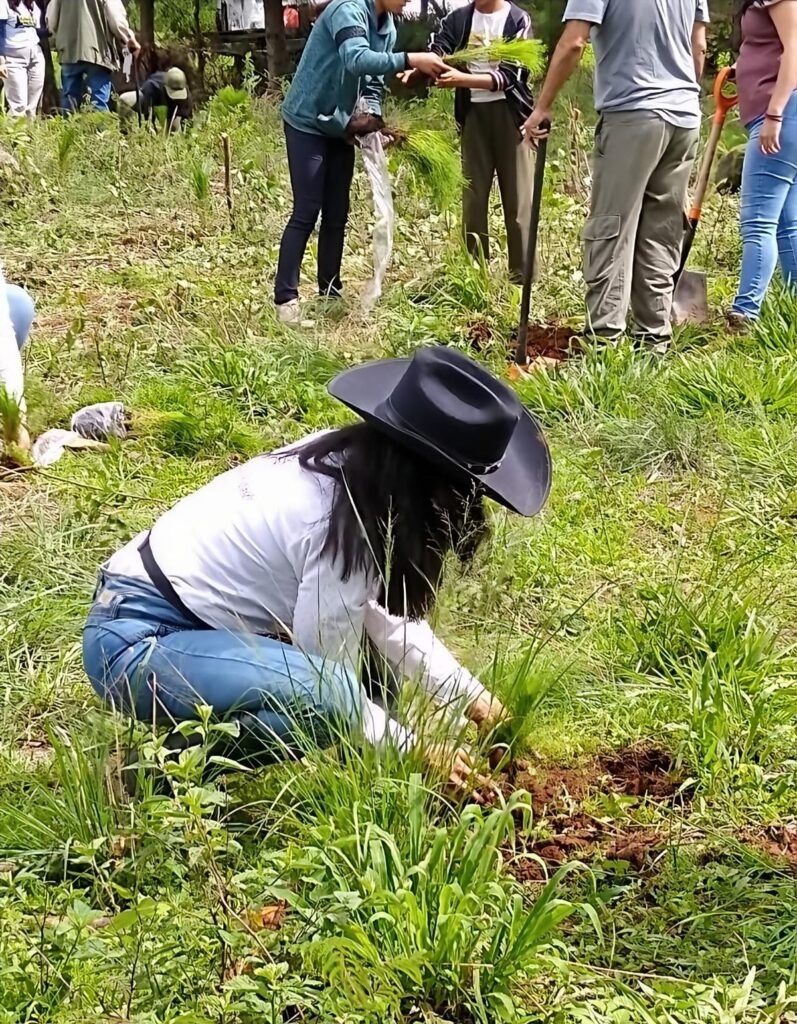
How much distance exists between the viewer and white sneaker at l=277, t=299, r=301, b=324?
4.87 metres

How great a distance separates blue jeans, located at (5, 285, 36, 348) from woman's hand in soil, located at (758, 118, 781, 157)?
9.04 feet

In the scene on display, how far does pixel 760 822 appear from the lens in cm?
212

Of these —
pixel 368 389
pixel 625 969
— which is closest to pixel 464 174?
pixel 368 389

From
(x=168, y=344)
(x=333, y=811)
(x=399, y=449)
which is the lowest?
(x=168, y=344)

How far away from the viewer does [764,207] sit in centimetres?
443

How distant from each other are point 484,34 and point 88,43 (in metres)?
5.05

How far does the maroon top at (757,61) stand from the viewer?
168 inches

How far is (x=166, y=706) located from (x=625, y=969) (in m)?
0.92

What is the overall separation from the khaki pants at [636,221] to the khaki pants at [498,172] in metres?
0.61

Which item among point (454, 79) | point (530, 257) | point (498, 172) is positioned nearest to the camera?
point (530, 257)

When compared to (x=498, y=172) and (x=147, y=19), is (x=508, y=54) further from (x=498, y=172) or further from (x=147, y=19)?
(x=147, y=19)

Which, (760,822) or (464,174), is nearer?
(760,822)

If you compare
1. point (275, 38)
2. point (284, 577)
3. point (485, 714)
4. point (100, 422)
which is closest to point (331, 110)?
point (100, 422)

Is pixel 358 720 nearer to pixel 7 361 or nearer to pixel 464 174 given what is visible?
pixel 7 361
